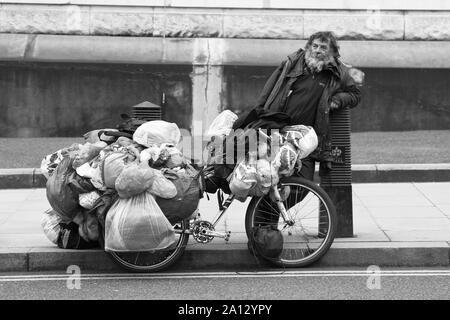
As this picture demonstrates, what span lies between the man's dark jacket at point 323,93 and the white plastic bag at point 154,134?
0.76 metres

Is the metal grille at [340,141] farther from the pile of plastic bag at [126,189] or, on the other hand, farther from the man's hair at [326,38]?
the pile of plastic bag at [126,189]

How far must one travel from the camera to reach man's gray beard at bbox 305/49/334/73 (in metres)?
7.32

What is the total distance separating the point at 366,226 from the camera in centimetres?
838

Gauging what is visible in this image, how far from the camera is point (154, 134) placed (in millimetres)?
7027

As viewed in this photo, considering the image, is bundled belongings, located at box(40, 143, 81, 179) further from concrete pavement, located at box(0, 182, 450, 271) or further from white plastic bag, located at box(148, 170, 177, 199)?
white plastic bag, located at box(148, 170, 177, 199)

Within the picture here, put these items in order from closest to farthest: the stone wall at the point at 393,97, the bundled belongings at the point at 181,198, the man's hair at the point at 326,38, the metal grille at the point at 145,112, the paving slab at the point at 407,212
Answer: the bundled belongings at the point at 181,198 < the man's hair at the point at 326,38 < the metal grille at the point at 145,112 < the paving slab at the point at 407,212 < the stone wall at the point at 393,97

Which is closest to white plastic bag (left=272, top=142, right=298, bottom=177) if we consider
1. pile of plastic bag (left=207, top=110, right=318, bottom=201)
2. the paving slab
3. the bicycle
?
pile of plastic bag (left=207, top=110, right=318, bottom=201)

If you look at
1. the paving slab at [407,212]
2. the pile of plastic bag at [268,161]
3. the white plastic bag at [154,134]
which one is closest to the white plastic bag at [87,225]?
the white plastic bag at [154,134]

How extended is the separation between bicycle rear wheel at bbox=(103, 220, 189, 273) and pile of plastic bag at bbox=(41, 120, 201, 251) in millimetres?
185

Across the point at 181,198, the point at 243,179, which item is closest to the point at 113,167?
the point at 181,198

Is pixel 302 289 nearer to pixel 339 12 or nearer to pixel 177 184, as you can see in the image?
pixel 177 184

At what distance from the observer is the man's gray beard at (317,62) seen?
7.32 m

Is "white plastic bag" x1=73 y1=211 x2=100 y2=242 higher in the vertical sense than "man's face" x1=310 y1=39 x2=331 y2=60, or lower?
lower

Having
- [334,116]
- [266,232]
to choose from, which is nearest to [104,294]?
[266,232]
